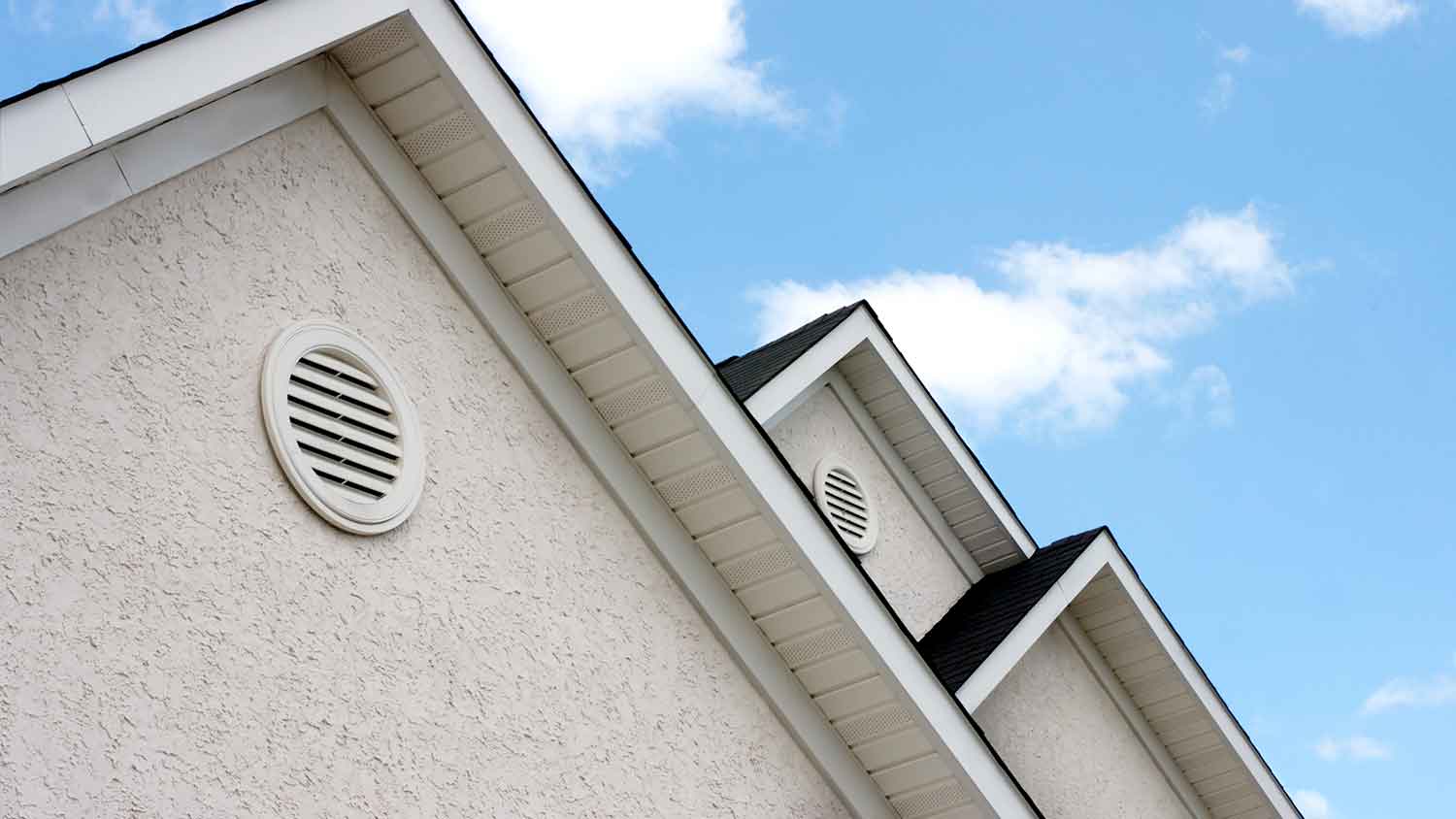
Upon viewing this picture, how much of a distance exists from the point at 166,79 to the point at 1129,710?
873 cm

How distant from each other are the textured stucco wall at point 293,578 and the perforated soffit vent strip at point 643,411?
0.92 feet

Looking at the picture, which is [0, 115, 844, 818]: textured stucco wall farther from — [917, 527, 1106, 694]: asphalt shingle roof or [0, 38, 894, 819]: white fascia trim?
[917, 527, 1106, 694]: asphalt shingle roof

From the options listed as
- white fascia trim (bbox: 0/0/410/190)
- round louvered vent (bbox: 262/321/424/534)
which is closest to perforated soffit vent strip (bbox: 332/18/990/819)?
white fascia trim (bbox: 0/0/410/190)

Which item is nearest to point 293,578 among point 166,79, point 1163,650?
point 166,79

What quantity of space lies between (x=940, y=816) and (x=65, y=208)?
15.9 feet

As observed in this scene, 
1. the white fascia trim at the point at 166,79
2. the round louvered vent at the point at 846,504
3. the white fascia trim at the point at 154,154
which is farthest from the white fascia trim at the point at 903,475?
the white fascia trim at the point at 166,79

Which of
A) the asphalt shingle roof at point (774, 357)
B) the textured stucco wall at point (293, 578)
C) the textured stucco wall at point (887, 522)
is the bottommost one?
the textured stucco wall at point (293, 578)

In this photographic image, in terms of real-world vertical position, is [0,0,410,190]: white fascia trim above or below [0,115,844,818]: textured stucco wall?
above

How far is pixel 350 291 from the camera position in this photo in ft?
20.3

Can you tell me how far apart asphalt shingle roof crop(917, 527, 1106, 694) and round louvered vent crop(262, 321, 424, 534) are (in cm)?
467

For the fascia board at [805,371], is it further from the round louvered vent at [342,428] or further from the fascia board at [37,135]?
the fascia board at [37,135]

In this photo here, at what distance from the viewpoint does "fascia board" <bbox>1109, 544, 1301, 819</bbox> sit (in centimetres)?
1145

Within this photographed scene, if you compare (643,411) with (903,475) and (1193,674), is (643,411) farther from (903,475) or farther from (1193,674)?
(1193,674)

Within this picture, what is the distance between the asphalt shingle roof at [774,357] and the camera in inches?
414
